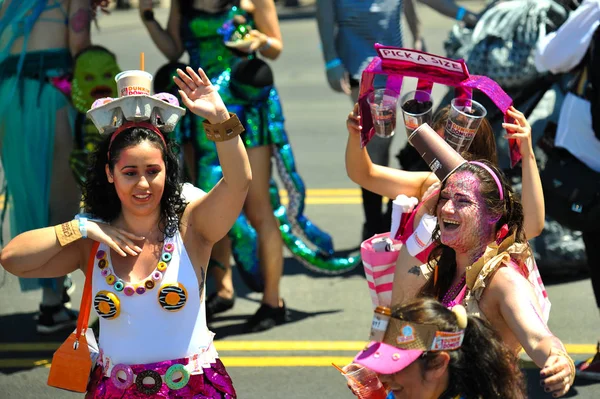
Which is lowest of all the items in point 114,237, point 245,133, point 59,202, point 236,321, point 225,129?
point 236,321

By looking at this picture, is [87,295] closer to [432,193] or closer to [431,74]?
[432,193]

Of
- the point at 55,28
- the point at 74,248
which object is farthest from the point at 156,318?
the point at 55,28

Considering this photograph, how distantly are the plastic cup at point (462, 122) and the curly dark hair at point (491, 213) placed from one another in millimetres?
364

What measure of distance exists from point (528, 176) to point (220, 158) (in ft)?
3.69

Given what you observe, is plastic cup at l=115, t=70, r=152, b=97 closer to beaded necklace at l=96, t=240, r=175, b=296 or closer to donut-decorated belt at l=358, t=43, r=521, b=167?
beaded necklace at l=96, t=240, r=175, b=296

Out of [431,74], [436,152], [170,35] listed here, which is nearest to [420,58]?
[431,74]

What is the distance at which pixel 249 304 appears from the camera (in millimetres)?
6457

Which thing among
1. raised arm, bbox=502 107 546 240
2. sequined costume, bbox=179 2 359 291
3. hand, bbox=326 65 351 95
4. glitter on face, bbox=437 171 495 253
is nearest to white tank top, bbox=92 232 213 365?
glitter on face, bbox=437 171 495 253

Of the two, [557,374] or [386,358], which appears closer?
[386,358]

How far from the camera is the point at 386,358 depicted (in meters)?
2.58

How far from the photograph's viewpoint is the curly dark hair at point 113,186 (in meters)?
3.58

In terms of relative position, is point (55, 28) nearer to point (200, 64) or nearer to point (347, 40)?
point (200, 64)

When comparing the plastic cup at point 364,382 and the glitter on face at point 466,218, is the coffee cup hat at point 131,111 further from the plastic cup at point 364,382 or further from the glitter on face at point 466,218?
the plastic cup at point 364,382

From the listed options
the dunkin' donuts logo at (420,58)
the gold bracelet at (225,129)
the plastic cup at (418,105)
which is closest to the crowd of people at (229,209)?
the gold bracelet at (225,129)
